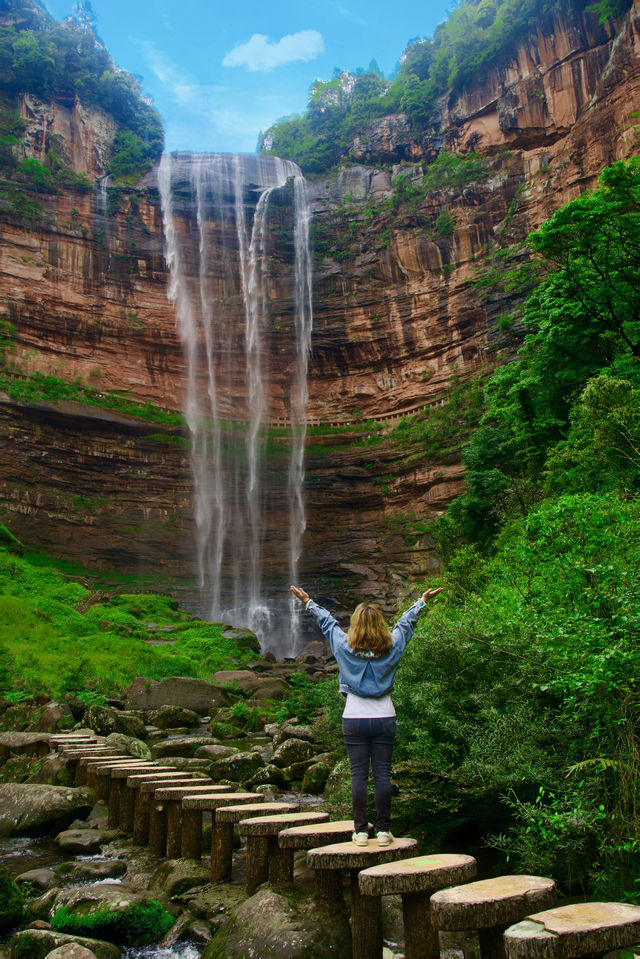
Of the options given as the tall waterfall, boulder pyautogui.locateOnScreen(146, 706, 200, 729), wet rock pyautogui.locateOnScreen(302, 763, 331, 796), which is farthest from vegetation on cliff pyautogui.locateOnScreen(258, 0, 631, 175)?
wet rock pyautogui.locateOnScreen(302, 763, 331, 796)

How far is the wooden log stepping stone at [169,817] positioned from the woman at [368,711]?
8.16ft

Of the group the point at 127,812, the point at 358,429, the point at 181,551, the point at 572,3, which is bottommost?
the point at 127,812

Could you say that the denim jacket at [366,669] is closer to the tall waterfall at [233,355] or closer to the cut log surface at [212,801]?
the cut log surface at [212,801]

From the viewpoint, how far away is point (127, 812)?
6.81 meters

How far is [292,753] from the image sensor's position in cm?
971

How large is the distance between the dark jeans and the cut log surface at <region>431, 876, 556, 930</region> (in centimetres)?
81

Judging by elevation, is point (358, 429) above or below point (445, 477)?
above

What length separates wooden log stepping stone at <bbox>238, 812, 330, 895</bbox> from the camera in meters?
4.08

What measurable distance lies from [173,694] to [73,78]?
4224 cm

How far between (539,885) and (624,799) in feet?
4.07

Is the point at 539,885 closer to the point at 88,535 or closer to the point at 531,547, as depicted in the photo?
the point at 531,547

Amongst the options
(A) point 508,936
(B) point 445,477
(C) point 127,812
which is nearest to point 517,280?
(B) point 445,477

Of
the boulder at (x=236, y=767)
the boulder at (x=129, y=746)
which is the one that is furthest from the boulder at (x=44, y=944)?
the boulder at (x=129, y=746)

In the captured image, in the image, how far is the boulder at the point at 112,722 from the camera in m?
10.9
